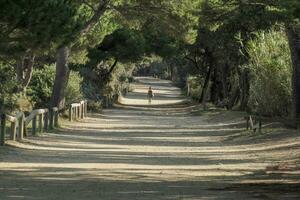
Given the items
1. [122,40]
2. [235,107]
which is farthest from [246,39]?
[122,40]

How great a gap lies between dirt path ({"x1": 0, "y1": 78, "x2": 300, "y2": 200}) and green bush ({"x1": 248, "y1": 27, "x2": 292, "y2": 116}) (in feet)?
7.90

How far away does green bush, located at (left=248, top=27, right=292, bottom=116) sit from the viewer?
28203 millimetres

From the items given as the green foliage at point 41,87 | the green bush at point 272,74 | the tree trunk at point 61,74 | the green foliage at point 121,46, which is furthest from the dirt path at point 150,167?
the green foliage at point 121,46

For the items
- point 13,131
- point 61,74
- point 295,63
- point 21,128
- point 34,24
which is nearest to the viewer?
point 34,24

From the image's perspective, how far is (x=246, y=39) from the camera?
3931cm

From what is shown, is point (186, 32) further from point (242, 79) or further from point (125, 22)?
point (242, 79)

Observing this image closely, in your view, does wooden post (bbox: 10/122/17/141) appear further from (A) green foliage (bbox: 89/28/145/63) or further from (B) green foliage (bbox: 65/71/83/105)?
(A) green foliage (bbox: 89/28/145/63)

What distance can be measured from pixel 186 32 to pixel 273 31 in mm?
4210

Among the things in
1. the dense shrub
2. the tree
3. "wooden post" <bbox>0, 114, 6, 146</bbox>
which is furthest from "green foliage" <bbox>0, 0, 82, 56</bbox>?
the dense shrub

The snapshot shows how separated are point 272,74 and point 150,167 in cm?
1391

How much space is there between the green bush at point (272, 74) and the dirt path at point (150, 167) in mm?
A: 2409

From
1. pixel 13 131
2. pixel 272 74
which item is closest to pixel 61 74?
pixel 272 74

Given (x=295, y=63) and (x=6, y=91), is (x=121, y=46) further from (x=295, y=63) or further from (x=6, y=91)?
(x=295, y=63)

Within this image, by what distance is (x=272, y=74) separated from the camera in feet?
93.7
